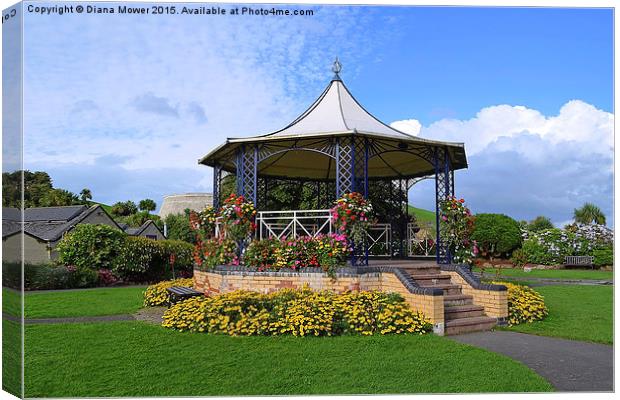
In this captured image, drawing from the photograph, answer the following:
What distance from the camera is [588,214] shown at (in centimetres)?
3903

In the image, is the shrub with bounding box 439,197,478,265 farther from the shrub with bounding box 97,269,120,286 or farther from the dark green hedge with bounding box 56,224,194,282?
the shrub with bounding box 97,269,120,286

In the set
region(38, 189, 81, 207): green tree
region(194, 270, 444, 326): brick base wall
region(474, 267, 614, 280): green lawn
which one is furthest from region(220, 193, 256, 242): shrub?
region(38, 189, 81, 207): green tree

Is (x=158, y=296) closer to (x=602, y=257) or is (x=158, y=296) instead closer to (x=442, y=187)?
(x=442, y=187)

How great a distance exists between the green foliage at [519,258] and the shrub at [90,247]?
22.4 metres

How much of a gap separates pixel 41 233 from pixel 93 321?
17.8m

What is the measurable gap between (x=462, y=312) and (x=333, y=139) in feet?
14.0

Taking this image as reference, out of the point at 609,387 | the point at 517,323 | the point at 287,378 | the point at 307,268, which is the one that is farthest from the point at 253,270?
the point at 609,387

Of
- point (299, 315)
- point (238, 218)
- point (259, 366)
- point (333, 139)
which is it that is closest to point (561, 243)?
point (333, 139)

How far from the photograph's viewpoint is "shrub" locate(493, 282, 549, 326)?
9483 millimetres

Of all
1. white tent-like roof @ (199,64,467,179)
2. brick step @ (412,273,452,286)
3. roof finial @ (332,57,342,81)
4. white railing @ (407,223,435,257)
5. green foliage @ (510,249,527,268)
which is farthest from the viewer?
green foliage @ (510,249,527,268)

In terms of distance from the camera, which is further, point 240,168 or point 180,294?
point 240,168

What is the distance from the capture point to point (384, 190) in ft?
56.3

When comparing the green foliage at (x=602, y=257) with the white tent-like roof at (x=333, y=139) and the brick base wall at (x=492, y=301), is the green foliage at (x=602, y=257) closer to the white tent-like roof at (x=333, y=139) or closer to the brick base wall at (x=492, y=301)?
the white tent-like roof at (x=333, y=139)

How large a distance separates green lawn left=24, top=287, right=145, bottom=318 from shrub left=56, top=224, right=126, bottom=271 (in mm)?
3512
